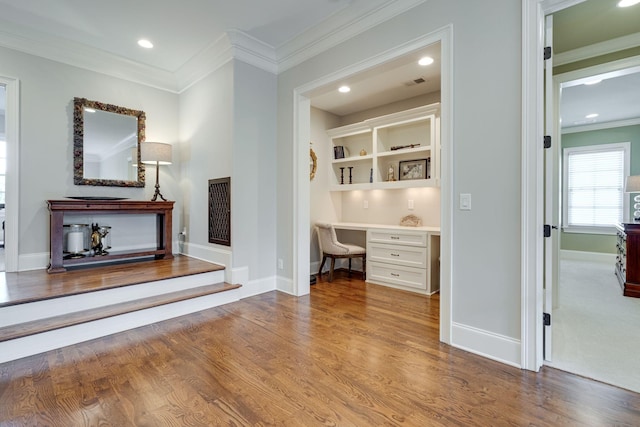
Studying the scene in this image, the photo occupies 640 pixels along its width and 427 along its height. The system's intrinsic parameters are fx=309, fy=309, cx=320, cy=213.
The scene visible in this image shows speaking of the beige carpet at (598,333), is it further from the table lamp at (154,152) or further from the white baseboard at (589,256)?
the table lamp at (154,152)

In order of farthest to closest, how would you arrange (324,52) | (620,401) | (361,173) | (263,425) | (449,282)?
1. (361,173)
2. (324,52)
3. (449,282)
4. (620,401)
5. (263,425)

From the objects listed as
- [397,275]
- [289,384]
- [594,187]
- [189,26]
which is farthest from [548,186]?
[594,187]

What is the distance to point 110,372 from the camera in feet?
6.62

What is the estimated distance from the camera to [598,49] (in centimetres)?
292

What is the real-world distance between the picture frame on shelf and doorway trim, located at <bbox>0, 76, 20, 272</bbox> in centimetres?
482

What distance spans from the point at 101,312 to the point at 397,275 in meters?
3.25

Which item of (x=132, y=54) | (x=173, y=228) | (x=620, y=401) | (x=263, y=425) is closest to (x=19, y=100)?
(x=132, y=54)

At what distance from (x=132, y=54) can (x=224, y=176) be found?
2014mm

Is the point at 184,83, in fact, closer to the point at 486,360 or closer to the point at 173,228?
the point at 173,228

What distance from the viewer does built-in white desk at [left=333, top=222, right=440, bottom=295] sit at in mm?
3855

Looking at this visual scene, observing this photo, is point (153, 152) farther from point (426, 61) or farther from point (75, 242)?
point (426, 61)

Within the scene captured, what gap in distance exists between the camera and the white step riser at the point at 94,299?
2.40 metres

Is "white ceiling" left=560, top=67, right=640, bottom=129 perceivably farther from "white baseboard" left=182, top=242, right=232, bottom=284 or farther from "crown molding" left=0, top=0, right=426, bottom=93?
"white baseboard" left=182, top=242, right=232, bottom=284

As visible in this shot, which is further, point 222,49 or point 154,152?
point 154,152
